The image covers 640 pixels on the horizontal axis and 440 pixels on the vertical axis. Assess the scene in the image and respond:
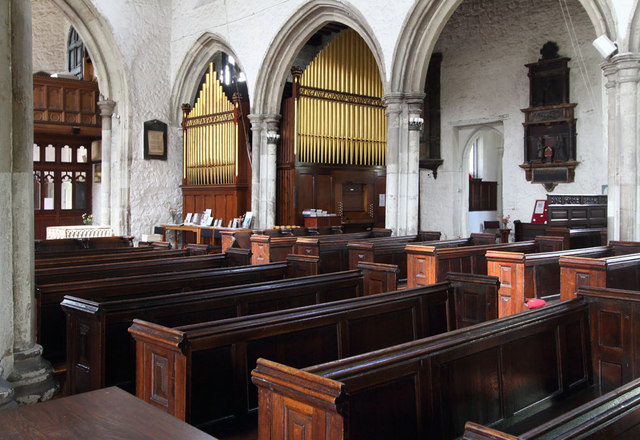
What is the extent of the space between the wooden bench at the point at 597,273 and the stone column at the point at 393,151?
14.4 feet

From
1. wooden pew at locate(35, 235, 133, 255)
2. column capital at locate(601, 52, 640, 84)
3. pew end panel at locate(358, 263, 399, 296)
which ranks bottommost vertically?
pew end panel at locate(358, 263, 399, 296)

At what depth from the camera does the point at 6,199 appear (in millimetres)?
2732

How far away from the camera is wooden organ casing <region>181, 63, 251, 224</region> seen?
11.3 m

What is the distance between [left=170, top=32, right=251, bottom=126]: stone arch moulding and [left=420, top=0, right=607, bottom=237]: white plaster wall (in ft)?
16.2

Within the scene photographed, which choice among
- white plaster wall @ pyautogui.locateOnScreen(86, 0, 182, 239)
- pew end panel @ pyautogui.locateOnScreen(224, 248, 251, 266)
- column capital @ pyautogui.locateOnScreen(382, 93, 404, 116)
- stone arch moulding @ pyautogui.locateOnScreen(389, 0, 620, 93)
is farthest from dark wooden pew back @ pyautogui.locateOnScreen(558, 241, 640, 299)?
white plaster wall @ pyautogui.locateOnScreen(86, 0, 182, 239)

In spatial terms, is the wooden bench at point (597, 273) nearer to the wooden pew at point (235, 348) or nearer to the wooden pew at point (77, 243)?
the wooden pew at point (235, 348)

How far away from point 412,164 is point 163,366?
6.77 metres

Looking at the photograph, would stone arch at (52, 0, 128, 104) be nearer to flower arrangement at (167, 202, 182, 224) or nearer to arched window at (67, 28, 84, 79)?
flower arrangement at (167, 202, 182, 224)

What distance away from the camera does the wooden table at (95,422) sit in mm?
1506

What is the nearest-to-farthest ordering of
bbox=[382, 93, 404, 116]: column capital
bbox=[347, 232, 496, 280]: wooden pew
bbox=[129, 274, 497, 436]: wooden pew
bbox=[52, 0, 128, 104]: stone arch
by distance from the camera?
bbox=[129, 274, 497, 436]: wooden pew < bbox=[347, 232, 496, 280]: wooden pew < bbox=[382, 93, 404, 116]: column capital < bbox=[52, 0, 128, 104]: stone arch

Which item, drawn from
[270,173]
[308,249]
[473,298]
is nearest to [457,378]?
[473,298]

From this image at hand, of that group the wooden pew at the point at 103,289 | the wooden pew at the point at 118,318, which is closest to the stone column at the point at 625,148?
the wooden pew at the point at 103,289

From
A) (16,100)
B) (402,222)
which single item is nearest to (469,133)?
(402,222)

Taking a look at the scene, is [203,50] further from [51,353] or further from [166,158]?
[51,353]
